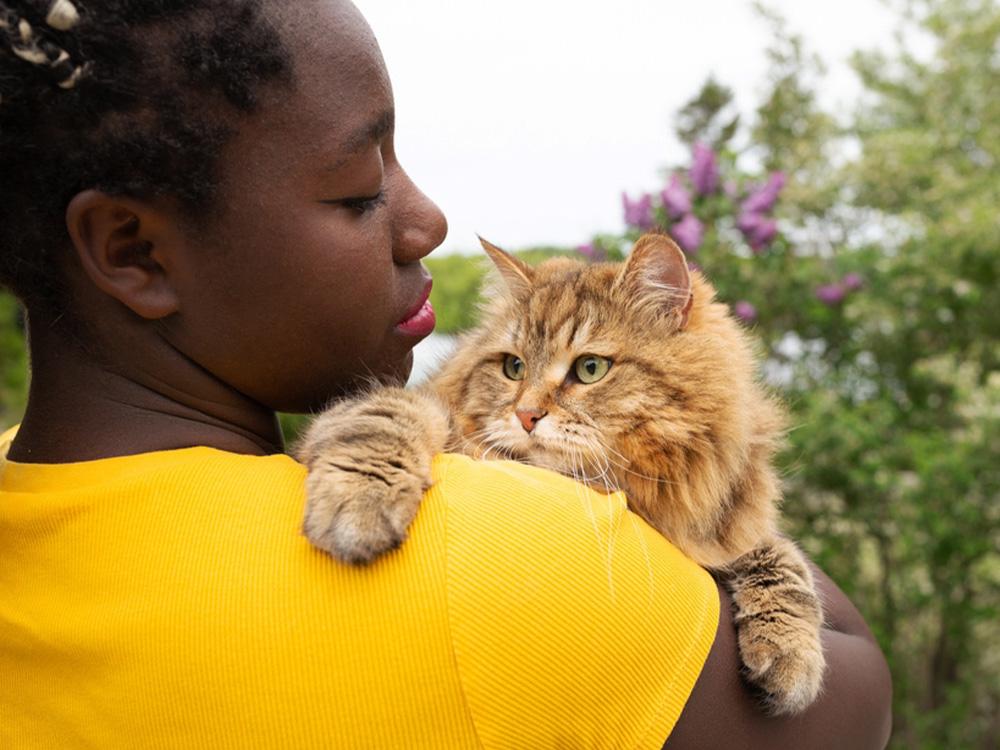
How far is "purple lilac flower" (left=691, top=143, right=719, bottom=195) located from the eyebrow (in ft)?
11.6

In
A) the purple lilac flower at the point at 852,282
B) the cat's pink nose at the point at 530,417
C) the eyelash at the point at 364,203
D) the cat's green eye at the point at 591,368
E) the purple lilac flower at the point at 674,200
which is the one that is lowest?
the purple lilac flower at the point at 852,282

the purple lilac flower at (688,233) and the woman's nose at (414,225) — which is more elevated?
the woman's nose at (414,225)

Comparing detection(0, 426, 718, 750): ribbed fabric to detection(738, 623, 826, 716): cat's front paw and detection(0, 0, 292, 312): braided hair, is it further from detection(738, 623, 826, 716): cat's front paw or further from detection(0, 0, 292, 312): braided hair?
detection(0, 0, 292, 312): braided hair

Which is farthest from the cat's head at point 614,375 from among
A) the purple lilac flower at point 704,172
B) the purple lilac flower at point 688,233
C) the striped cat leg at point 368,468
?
the purple lilac flower at point 704,172

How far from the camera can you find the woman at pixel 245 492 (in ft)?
3.76

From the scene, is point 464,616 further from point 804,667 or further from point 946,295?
point 946,295

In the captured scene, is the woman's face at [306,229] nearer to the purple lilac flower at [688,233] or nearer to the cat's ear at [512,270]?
the cat's ear at [512,270]

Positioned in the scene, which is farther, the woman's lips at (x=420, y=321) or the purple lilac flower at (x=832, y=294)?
the purple lilac flower at (x=832, y=294)

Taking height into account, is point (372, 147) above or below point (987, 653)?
above

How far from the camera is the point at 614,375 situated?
1.90m

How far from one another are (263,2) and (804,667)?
1.29 m

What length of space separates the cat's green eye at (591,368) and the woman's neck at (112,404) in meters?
0.74

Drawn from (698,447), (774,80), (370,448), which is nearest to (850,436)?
(698,447)

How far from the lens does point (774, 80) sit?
8586 millimetres
